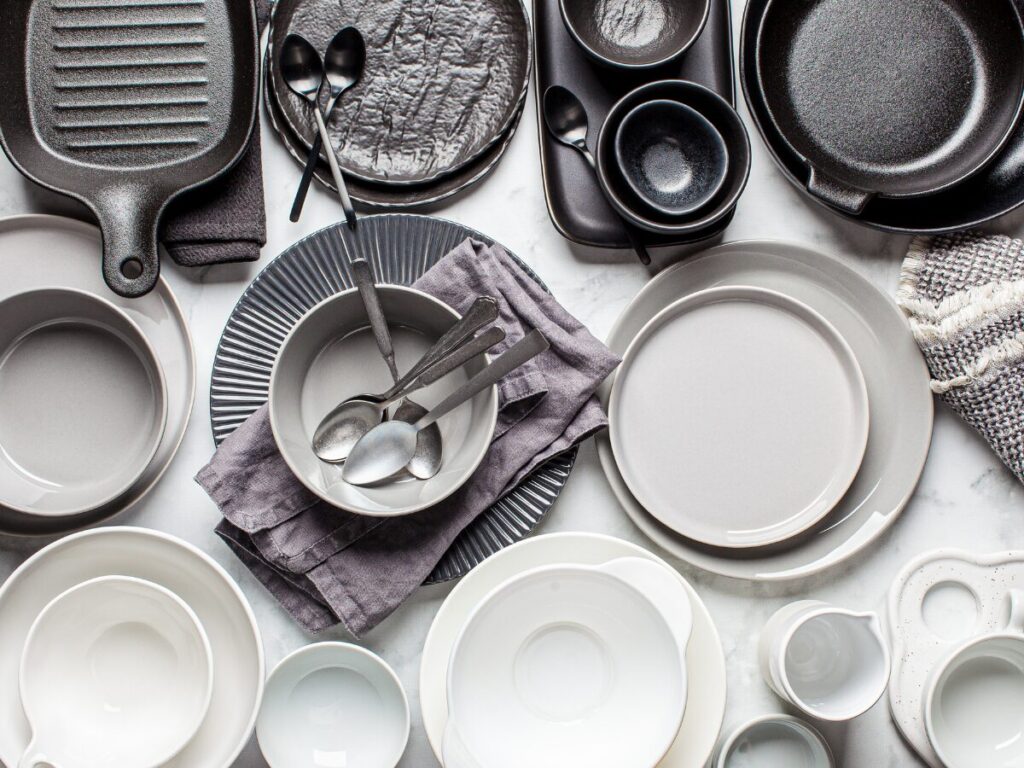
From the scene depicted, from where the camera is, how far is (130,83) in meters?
0.85

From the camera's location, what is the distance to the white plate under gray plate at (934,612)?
33.8 inches

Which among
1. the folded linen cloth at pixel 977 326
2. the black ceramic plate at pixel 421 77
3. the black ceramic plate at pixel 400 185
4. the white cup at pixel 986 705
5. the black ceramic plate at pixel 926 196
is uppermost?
the black ceramic plate at pixel 421 77

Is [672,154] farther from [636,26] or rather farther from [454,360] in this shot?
[454,360]

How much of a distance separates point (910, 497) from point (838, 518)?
77 mm

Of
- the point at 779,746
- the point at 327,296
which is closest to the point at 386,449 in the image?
the point at 327,296

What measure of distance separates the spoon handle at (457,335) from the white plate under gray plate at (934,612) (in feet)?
1.59

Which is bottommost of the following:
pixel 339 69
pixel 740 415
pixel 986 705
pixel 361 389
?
pixel 986 705

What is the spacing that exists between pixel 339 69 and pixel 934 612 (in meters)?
0.79

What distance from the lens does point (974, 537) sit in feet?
2.92

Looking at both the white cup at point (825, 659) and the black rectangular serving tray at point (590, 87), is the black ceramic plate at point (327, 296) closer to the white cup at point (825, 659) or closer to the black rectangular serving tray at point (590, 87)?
the black rectangular serving tray at point (590, 87)

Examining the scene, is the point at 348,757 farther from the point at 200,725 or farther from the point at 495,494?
the point at 495,494

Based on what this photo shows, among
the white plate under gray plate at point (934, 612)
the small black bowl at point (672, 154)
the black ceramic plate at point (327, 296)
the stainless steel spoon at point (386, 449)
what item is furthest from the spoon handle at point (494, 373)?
the white plate under gray plate at point (934, 612)

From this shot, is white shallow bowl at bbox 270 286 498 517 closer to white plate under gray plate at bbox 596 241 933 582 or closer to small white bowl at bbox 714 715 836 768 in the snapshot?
white plate under gray plate at bbox 596 241 933 582

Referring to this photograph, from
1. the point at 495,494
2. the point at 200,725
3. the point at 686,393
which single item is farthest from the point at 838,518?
the point at 200,725
